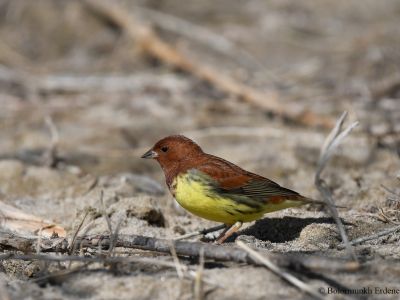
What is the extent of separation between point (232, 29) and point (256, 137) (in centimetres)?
438

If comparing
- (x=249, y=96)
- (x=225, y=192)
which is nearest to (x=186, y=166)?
(x=225, y=192)

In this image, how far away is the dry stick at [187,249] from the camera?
10.0 feet

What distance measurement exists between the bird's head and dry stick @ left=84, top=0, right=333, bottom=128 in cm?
294

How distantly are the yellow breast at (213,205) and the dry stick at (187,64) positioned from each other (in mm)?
3209

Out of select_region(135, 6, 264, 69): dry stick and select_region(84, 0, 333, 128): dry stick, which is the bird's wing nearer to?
select_region(84, 0, 333, 128): dry stick

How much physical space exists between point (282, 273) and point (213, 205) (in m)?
1.43

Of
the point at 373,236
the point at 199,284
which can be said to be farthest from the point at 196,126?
the point at 199,284

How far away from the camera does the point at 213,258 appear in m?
3.35

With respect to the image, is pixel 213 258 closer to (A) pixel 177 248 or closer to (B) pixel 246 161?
(A) pixel 177 248

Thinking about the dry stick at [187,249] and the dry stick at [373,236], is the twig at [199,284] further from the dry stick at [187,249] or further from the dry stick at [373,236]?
the dry stick at [373,236]

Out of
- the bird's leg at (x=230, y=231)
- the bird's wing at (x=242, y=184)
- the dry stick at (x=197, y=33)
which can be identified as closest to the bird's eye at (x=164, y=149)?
the bird's wing at (x=242, y=184)

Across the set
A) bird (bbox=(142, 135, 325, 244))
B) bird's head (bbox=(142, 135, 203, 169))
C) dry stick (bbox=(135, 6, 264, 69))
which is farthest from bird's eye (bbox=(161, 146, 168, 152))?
dry stick (bbox=(135, 6, 264, 69))

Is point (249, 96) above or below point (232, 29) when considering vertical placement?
below

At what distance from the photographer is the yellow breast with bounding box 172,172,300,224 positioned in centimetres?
441
